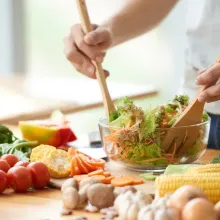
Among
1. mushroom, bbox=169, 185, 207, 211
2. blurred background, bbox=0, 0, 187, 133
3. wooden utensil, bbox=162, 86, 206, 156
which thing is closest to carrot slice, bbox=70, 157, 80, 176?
wooden utensil, bbox=162, 86, 206, 156

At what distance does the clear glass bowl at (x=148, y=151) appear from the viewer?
182 cm

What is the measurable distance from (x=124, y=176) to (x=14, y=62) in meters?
3.27

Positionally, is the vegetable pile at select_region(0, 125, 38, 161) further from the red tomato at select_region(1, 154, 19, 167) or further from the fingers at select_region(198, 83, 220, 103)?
the fingers at select_region(198, 83, 220, 103)

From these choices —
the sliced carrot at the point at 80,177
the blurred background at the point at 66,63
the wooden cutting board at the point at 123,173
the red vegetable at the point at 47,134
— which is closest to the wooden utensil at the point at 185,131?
the wooden cutting board at the point at 123,173

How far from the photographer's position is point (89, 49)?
79.4 inches

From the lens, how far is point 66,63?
15.6 feet

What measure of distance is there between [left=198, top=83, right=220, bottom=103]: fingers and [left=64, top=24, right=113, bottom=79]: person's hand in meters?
0.36

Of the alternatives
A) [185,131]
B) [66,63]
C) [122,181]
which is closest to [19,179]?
[122,181]

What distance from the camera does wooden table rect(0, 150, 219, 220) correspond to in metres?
1.47

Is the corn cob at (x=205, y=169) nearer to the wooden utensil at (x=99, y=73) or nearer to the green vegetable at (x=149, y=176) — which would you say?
the green vegetable at (x=149, y=176)

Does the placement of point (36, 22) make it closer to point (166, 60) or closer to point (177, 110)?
point (166, 60)

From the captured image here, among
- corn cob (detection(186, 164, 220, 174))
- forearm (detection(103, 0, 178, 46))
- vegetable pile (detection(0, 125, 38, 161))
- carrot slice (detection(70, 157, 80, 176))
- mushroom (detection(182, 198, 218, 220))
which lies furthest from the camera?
forearm (detection(103, 0, 178, 46))

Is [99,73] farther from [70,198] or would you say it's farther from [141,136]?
[70,198]

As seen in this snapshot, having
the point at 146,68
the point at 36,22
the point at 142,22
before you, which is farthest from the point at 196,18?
the point at 36,22
